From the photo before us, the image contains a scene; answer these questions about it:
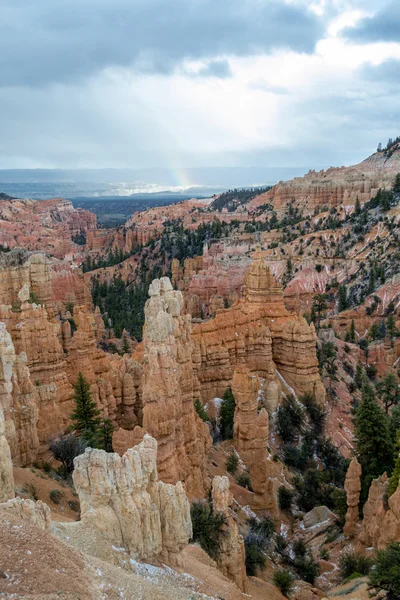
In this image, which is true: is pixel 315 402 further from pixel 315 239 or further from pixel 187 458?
pixel 315 239

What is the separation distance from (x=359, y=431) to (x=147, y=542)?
1348 centimetres

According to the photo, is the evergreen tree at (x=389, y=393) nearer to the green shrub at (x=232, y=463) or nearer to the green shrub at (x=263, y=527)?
the green shrub at (x=232, y=463)

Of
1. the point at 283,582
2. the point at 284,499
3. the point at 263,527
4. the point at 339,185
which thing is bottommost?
the point at 284,499

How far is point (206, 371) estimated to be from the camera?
29094 millimetres

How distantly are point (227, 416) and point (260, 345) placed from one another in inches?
239

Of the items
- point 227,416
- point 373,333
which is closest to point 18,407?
point 227,416

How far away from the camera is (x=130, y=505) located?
1060 cm

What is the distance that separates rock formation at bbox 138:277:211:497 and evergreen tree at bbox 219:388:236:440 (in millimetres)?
4418

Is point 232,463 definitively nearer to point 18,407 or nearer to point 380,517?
point 380,517

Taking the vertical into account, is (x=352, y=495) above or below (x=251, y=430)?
below

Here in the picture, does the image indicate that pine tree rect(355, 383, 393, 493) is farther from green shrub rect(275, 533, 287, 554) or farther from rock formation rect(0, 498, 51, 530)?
rock formation rect(0, 498, 51, 530)

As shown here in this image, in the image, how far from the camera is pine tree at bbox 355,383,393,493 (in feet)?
70.0

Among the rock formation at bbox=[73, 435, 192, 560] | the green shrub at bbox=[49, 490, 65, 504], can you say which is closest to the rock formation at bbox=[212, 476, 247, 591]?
the rock formation at bbox=[73, 435, 192, 560]

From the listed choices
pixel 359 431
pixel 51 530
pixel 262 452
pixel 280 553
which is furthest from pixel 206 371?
pixel 51 530
